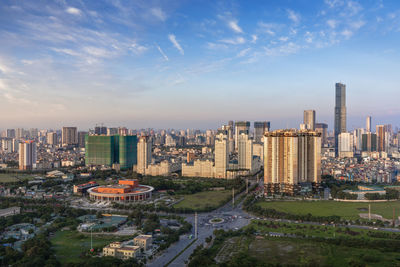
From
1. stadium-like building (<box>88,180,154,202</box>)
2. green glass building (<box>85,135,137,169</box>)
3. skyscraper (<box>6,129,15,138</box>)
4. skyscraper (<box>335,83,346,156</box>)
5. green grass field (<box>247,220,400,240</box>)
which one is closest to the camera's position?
green grass field (<box>247,220,400,240</box>)

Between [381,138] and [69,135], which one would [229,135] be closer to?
[381,138]

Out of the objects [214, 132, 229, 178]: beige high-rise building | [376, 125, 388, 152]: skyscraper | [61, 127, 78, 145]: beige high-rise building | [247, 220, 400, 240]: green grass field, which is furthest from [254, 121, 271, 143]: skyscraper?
[247, 220, 400, 240]: green grass field

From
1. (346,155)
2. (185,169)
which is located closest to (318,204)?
(185,169)

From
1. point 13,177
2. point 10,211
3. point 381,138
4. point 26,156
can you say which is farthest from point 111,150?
point 381,138

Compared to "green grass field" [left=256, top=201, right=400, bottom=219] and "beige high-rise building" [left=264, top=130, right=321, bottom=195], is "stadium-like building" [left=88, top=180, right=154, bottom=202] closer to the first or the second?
"green grass field" [left=256, top=201, right=400, bottom=219]

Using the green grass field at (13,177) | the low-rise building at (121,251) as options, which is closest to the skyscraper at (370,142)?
the green grass field at (13,177)

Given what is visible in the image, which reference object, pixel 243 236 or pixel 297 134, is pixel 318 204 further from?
pixel 243 236
